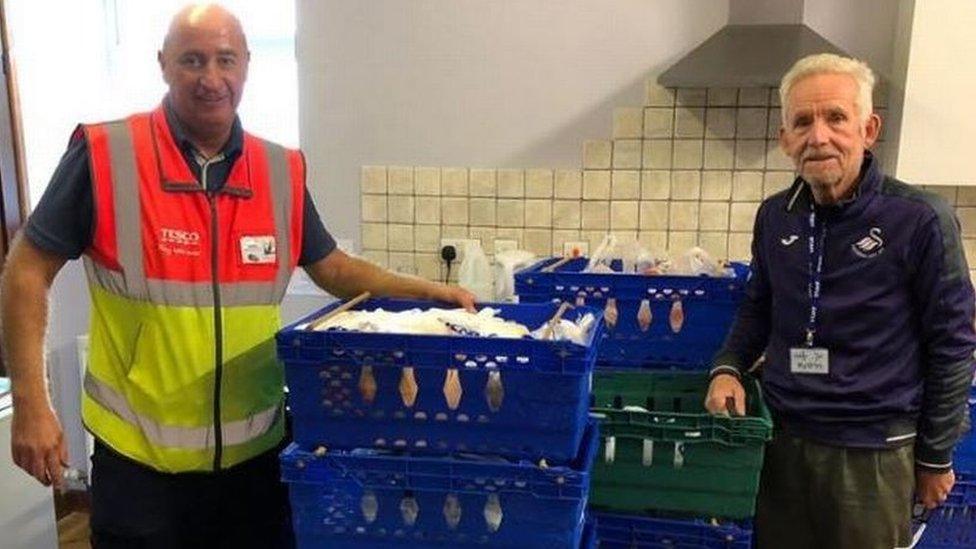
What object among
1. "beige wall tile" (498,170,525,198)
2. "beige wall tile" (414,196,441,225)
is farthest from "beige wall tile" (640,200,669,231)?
"beige wall tile" (414,196,441,225)

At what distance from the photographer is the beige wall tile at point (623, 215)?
2701 millimetres

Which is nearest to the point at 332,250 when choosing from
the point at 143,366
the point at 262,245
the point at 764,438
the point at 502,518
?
the point at 262,245

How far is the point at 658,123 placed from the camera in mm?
2633

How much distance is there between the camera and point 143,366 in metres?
1.38

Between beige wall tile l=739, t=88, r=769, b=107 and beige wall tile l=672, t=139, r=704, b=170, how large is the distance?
7.4 inches

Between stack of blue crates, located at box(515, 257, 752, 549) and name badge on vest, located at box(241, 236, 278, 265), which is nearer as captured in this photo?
name badge on vest, located at box(241, 236, 278, 265)

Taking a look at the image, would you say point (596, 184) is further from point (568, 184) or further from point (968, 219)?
point (968, 219)

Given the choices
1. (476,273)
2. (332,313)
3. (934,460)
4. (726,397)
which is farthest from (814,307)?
(476,273)

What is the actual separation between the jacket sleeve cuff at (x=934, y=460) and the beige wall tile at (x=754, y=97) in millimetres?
1362

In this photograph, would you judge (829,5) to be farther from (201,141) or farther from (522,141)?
(201,141)

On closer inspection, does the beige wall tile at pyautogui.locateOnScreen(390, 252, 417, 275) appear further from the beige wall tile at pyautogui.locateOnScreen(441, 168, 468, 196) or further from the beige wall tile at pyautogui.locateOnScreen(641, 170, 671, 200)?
the beige wall tile at pyautogui.locateOnScreen(641, 170, 671, 200)

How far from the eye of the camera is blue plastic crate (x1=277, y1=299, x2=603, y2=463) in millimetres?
1159

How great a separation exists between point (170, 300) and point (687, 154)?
5.97ft

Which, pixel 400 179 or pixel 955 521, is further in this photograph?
pixel 400 179
